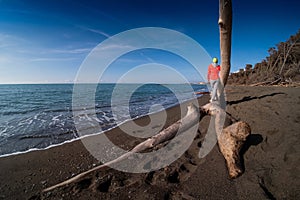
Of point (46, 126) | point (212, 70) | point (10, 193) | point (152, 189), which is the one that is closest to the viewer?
point (152, 189)

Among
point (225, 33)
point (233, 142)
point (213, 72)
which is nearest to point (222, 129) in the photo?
point (233, 142)

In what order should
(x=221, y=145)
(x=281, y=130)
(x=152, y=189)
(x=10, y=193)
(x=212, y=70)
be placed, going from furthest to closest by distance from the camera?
(x=212, y=70) < (x=281, y=130) < (x=221, y=145) < (x=10, y=193) < (x=152, y=189)

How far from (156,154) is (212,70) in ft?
15.7

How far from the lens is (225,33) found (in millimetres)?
5055

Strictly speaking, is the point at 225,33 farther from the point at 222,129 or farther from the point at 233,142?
the point at 233,142

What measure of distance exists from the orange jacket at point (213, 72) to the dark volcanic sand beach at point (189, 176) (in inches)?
118

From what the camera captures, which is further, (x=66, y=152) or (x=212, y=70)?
(x=212, y=70)

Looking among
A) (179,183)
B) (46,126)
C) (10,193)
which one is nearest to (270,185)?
(179,183)

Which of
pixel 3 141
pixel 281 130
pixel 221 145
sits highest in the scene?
pixel 281 130

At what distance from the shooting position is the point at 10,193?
275 centimetres

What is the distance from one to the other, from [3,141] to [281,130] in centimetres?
866

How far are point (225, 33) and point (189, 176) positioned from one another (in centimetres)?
469

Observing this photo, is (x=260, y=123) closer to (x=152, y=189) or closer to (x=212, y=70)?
(x=212, y=70)

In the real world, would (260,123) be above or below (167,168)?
Answer: above
